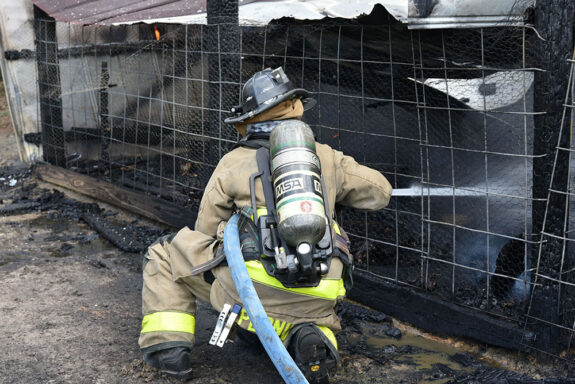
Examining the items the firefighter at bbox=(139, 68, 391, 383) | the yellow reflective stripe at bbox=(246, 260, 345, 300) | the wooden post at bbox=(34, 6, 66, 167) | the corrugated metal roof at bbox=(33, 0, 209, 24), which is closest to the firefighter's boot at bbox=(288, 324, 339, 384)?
the firefighter at bbox=(139, 68, 391, 383)

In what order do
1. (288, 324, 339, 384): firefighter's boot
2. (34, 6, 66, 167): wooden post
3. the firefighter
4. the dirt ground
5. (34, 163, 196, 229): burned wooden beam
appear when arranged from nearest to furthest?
(288, 324, 339, 384): firefighter's boot < the firefighter < the dirt ground < (34, 163, 196, 229): burned wooden beam < (34, 6, 66, 167): wooden post

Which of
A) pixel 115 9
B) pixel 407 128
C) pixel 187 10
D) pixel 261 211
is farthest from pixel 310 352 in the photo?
pixel 115 9

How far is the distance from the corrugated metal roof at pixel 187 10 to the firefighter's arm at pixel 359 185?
0.96 m

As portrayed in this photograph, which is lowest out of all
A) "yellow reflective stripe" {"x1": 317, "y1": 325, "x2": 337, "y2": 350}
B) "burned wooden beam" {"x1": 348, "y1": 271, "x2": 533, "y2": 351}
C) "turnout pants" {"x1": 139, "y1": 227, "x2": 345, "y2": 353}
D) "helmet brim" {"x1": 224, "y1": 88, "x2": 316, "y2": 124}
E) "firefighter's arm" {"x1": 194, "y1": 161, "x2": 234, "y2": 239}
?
"burned wooden beam" {"x1": 348, "y1": 271, "x2": 533, "y2": 351}

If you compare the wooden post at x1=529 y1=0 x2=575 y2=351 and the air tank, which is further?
the wooden post at x1=529 y1=0 x2=575 y2=351

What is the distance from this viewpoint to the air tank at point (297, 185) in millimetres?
3254

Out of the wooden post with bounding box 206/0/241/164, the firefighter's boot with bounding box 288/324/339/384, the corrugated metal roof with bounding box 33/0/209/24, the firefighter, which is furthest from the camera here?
the corrugated metal roof with bounding box 33/0/209/24

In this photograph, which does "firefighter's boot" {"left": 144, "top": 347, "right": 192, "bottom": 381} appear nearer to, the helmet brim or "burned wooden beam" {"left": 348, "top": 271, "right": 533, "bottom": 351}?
the helmet brim

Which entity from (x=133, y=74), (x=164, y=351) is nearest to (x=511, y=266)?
(x=164, y=351)

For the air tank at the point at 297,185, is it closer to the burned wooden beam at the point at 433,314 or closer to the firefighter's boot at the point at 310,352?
the firefighter's boot at the point at 310,352

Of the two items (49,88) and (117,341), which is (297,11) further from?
(49,88)

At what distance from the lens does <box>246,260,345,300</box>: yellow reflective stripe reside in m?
3.53

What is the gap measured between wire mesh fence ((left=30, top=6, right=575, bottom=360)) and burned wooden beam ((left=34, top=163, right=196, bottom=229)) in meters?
0.13

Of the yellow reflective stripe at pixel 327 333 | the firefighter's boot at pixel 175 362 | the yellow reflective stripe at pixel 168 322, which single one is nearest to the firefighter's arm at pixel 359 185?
the yellow reflective stripe at pixel 327 333
